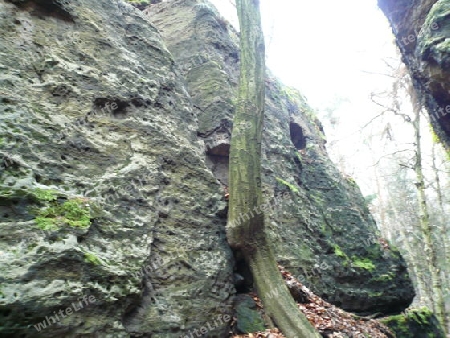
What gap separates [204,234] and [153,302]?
4.97 ft

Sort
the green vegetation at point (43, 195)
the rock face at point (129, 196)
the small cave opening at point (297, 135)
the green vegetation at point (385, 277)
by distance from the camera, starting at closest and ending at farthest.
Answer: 1. the rock face at point (129, 196)
2. the green vegetation at point (43, 195)
3. the green vegetation at point (385, 277)
4. the small cave opening at point (297, 135)

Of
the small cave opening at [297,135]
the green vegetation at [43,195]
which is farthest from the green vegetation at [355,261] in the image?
the green vegetation at [43,195]

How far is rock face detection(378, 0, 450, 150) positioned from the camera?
19.5 ft

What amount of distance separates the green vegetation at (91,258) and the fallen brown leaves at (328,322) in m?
2.37

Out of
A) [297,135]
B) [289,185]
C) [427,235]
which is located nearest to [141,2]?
[297,135]

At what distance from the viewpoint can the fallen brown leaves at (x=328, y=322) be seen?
5.13m

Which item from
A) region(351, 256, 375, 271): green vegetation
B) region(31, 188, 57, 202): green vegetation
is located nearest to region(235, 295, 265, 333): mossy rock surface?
region(31, 188, 57, 202): green vegetation

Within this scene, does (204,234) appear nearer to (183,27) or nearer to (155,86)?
(155,86)

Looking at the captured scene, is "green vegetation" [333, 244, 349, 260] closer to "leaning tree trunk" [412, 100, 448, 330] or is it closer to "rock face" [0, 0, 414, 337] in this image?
"rock face" [0, 0, 414, 337]

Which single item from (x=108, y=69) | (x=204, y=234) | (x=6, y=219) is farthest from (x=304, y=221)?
(x=6, y=219)

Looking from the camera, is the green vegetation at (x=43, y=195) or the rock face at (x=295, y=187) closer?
the green vegetation at (x=43, y=195)

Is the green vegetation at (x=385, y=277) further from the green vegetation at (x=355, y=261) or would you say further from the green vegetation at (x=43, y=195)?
the green vegetation at (x=43, y=195)

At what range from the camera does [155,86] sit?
6496mm

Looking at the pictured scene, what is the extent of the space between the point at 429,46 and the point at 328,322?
18.2 feet
